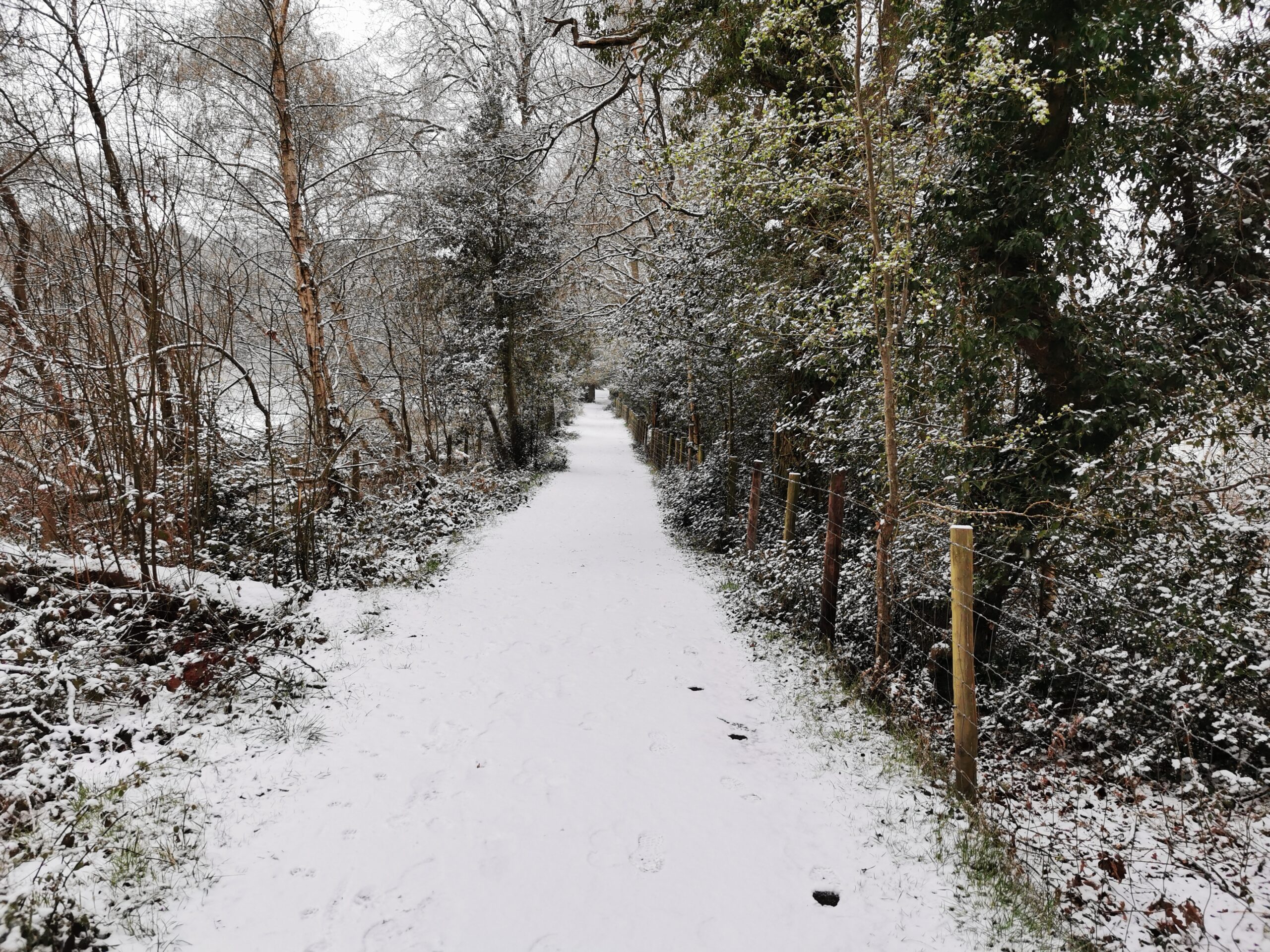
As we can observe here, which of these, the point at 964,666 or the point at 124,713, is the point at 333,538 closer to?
the point at 124,713

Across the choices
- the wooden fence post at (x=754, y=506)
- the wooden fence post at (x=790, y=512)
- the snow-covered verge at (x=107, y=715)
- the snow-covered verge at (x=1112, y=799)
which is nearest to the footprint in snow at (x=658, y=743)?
the snow-covered verge at (x=1112, y=799)

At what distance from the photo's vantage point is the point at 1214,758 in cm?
372

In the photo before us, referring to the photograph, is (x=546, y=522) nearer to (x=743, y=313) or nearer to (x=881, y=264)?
(x=743, y=313)

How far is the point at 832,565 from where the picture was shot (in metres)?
5.61

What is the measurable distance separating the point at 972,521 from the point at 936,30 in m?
3.62

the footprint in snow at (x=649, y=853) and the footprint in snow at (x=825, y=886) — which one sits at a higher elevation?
the footprint in snow at (x=649, y=853)

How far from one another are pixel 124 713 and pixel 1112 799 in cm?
595

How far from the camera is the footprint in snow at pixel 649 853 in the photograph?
280 centimetres

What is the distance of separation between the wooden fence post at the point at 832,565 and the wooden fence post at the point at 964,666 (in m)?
2.11

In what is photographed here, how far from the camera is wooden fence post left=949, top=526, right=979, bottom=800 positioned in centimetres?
331

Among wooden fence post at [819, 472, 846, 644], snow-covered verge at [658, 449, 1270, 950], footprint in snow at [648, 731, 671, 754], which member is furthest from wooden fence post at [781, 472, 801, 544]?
footprint in snow at [648, 731, 671, 754]

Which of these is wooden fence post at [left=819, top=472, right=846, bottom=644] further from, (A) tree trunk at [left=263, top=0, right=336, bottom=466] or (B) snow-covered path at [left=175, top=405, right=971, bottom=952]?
(A) tree trunk at [left=263, top=0, right=336, bottom=466]

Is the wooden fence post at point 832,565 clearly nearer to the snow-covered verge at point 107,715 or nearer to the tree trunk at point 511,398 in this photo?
the snow-covered verge at point 107,715

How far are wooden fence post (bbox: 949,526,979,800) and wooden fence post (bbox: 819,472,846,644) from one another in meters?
2.11
